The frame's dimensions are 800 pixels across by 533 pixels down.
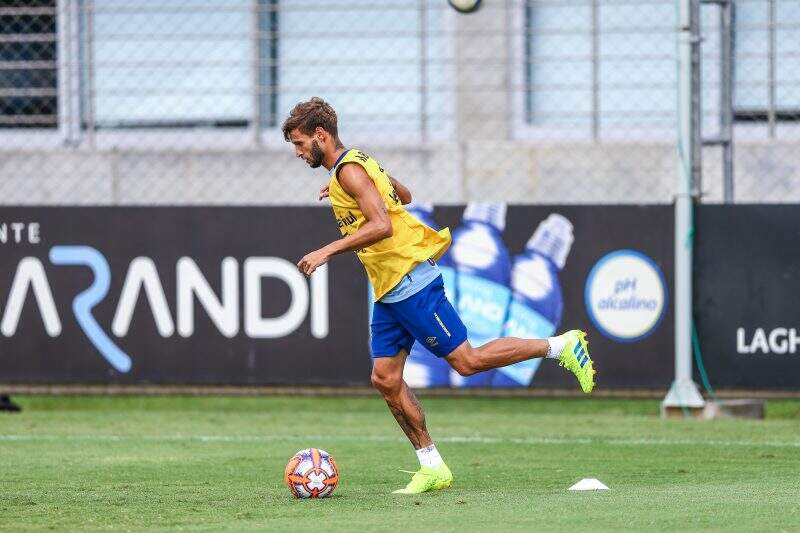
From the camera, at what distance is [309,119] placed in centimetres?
770

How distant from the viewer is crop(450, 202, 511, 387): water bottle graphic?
484 inches

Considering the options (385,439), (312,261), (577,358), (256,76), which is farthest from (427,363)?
(312,261)

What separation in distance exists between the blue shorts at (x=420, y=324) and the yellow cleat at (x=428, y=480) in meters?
0.60

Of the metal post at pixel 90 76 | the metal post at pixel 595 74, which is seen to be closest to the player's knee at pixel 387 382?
the metal post at pixel 595 74

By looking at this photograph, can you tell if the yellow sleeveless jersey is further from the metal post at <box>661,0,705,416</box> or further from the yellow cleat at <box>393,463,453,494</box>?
the metal post at <box>661,0,705,416</box>

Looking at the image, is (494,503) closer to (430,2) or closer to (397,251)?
(397,251)

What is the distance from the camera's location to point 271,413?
12758mm

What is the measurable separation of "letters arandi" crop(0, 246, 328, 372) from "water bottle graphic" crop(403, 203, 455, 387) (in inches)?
31.2

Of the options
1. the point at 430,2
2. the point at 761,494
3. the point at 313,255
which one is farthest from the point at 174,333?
the point at 761,494

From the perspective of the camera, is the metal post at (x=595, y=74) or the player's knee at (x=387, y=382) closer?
the player's knee at (x=387, y=382)

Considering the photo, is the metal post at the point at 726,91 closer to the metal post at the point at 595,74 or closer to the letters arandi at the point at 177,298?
the metal post at the point at 595,74

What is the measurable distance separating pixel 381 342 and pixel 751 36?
26.8 feet

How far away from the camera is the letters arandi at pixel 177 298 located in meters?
12.6

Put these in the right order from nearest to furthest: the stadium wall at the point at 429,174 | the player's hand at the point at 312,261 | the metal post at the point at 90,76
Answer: the player's hand at the point at 312,261 < the stadium wall at the point at 429,174 < the metal post at the point at 90,76
